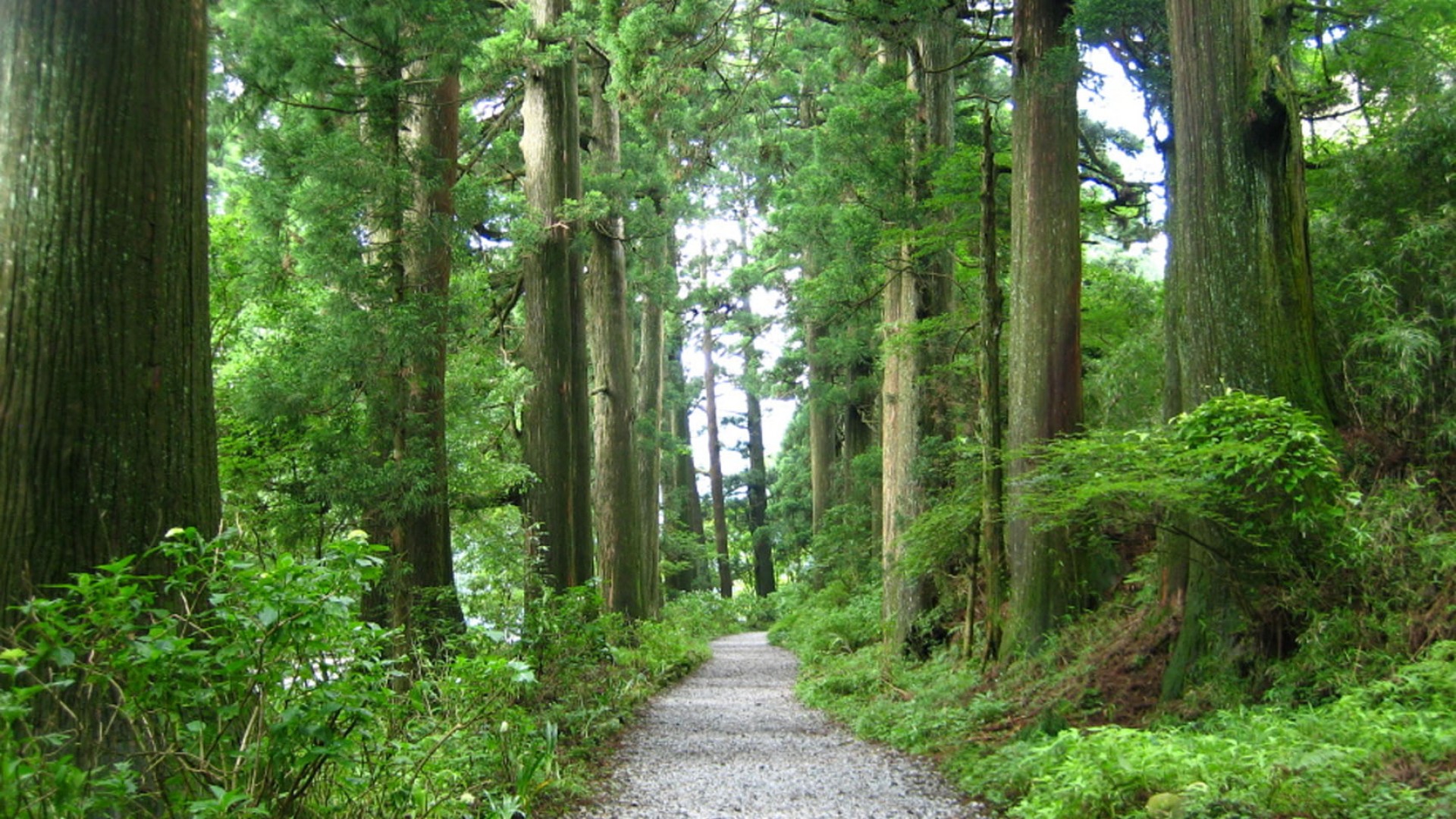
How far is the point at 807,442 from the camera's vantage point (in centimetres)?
3812

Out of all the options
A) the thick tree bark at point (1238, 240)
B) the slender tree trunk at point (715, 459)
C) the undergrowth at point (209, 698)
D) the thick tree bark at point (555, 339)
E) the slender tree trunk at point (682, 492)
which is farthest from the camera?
the slender tree trunk at point (715, 459)

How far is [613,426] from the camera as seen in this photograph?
15.5 meters

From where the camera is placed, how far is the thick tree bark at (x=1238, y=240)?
649 centimetres

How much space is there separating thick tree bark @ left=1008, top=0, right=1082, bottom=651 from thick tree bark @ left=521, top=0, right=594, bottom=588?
16.5 ft

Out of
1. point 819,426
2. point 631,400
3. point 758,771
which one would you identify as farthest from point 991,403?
point 819,426

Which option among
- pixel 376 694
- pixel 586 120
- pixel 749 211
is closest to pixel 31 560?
pixel 376 694

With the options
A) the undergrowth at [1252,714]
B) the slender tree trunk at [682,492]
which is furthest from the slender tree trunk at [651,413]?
the undergrowth at [1252,714]

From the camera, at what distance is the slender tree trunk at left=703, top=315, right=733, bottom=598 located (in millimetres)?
36281

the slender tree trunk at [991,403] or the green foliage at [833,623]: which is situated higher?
the slender tree trunk at [991,403]

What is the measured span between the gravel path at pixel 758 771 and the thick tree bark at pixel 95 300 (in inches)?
116

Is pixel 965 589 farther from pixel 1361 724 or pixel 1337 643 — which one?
pixel 1361 724

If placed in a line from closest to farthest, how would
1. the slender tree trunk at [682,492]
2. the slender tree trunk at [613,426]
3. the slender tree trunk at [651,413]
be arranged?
the slender tree trunk at [613,426] → the slender tree trunk at [651,413] → the slender tree trunk at [682,492]

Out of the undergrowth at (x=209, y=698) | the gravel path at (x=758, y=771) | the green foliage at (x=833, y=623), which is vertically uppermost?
the undergrowth at (x=209, y=698)

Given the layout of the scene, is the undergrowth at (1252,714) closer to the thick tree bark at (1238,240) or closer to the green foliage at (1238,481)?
the green foliage at (1238,481)
